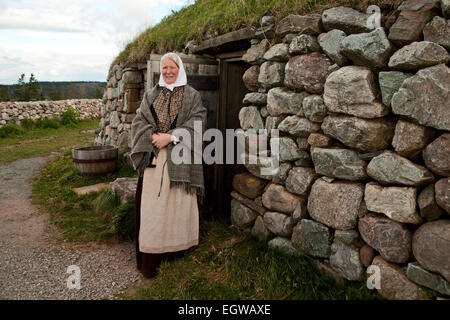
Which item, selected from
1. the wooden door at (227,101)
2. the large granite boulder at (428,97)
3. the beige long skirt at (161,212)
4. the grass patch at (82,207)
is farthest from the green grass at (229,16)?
the grass patch at (82,207)

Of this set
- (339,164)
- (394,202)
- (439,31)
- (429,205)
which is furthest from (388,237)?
(439,31)

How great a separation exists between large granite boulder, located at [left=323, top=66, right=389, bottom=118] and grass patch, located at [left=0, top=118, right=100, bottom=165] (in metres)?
8.41

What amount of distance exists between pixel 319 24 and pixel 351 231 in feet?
5.44

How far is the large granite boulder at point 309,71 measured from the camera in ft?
9.35

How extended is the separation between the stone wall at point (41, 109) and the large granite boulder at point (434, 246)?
44.2 ft

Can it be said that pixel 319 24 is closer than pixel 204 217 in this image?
Yes

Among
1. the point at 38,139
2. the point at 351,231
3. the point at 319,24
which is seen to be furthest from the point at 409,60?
the point at 38,139

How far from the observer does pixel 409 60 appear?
227cm

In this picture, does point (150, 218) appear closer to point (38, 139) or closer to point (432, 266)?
point (432, 266)

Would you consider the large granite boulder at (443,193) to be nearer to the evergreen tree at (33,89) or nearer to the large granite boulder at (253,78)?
the large granite boulder at (253,78)

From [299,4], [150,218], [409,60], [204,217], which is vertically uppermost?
[299,4]

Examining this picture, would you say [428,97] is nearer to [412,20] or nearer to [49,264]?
[412,20]

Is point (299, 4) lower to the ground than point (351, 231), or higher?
higher
